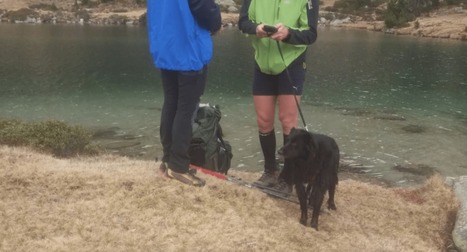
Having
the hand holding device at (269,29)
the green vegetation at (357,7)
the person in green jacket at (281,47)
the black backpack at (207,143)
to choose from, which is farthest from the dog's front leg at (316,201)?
the green vegetation at (357,7)

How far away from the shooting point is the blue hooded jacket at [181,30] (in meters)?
5.68

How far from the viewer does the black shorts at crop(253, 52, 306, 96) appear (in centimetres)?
668

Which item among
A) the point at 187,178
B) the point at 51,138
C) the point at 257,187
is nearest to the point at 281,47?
the point at 257,187

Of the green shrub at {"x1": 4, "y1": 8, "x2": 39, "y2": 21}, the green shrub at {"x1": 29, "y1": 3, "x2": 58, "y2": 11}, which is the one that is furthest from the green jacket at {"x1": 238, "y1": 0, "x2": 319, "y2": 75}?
the green shrub at {"x1": 29, "y1": 3, "x2": 58, "y2": 11}

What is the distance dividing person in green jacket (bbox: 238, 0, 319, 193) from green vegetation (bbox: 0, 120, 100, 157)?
602 centimetres

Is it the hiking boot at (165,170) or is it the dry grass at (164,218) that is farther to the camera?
the hiking boot at (165,170)

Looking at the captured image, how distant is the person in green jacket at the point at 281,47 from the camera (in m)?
6.44

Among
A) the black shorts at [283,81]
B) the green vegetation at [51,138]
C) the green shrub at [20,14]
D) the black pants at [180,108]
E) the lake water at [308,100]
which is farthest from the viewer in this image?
the green shrub at [20,14]

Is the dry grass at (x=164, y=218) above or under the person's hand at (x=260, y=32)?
under

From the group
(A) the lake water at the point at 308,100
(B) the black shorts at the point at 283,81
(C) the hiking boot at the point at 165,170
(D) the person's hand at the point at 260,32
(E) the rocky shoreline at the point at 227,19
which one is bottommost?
(A) the lake water at the point at 308,100

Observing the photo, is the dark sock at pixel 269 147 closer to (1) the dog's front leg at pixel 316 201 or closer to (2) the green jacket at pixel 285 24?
(2) the green jacket at pixel 285 24

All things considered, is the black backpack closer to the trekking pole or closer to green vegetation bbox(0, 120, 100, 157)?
the trekking pole

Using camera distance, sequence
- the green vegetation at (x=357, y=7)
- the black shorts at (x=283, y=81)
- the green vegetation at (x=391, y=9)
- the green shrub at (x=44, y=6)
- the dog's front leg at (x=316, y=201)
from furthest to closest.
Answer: the green vegetation at (x=357, y=7), the green shrub at (x=44, y=6), the green vegetation at (x=391, y=9), the black shorts at (x=283, y=81), the dog's front leg at (x=316, y=201)

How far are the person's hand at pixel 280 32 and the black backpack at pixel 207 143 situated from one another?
6.45 feet
